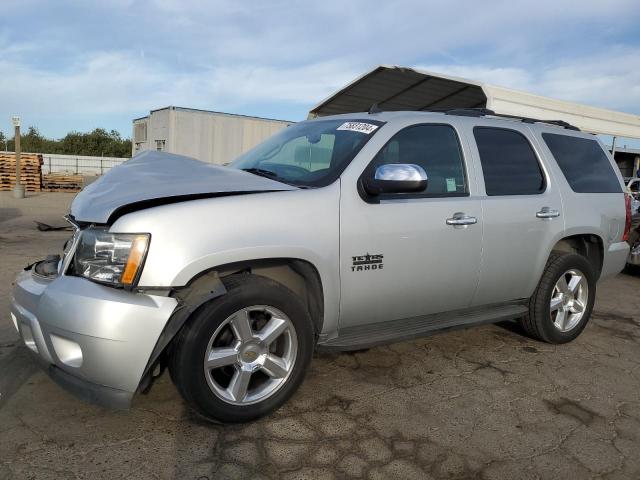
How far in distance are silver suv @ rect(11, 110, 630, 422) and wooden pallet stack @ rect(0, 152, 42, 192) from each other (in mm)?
23240

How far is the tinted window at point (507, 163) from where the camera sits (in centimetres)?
396

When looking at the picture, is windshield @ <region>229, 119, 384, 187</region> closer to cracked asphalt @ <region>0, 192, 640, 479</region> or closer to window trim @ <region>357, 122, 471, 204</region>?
window trim @ <region>357, 122, 471, 204</region>

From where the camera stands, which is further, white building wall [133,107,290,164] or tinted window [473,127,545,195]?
white building wall [133,107,290,164]

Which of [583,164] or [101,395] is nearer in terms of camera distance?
[101,395]

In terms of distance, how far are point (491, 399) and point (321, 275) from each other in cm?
140

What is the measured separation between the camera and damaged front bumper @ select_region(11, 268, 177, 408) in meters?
2.52

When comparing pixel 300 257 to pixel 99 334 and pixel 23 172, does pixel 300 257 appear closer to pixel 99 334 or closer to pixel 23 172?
pixel 99 334

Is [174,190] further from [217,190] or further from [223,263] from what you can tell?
[223,263]

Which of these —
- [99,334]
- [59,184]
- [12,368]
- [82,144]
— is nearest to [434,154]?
[99,334]

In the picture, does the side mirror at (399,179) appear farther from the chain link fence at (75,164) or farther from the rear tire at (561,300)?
the chain link fence at (75,164)

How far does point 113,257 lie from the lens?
2.62m

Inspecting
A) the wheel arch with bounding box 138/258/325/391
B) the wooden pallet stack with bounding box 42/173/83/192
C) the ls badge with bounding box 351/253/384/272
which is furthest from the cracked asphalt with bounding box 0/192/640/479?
the wooden pallet stack with bounding box 42/173/83/192

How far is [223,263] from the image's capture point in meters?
2.73

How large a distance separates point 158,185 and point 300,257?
2.81 ft
